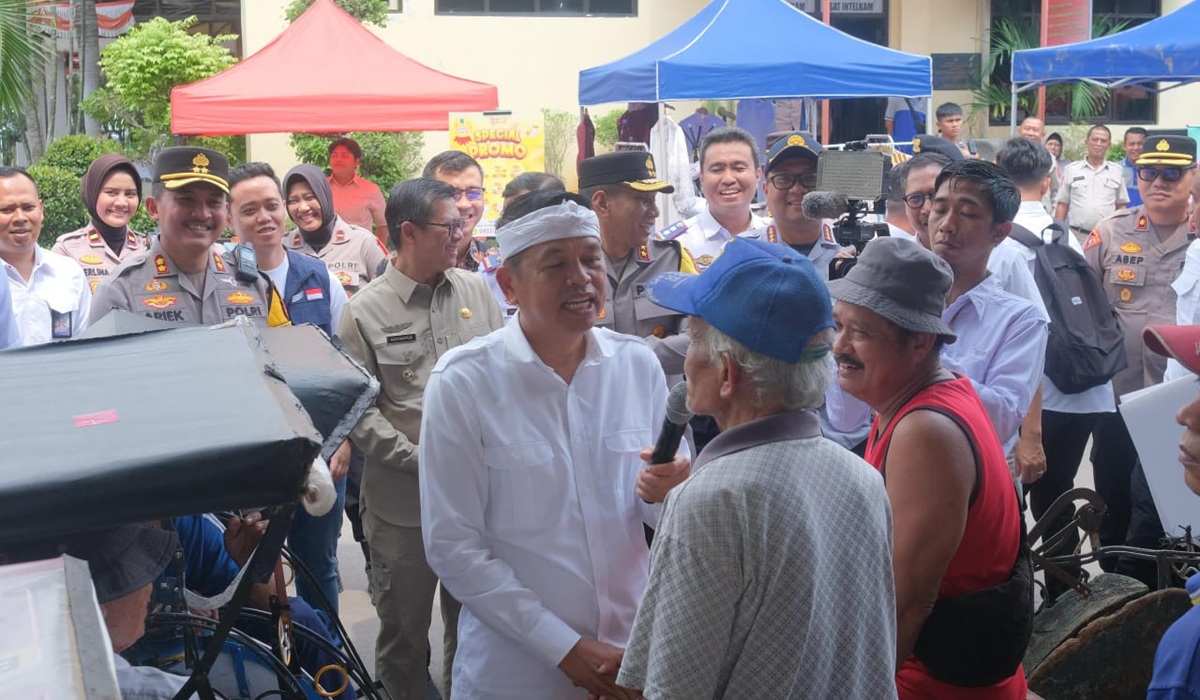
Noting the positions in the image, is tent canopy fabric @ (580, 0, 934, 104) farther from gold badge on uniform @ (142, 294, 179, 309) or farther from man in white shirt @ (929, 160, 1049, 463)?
man in white shirt @ (929, 160, 1049, 463)

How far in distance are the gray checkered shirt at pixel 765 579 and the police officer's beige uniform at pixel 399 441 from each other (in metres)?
2.19

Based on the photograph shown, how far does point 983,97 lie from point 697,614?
2030 cm

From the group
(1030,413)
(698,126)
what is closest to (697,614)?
(1030,413)

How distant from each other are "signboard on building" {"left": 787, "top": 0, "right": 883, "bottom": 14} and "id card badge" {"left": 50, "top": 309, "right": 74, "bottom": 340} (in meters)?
17.2

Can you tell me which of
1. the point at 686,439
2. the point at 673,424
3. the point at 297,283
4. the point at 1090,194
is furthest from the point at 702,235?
the point at 1090,194

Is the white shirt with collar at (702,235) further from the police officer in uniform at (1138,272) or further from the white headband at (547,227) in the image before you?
the white headband at (547,227)

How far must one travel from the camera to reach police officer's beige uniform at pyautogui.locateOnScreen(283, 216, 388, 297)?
681cm

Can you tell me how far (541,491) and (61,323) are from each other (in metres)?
3.78

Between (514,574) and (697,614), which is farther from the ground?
(697,614)

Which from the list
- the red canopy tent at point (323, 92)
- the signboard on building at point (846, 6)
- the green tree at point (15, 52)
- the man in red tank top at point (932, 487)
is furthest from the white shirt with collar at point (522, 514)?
the signboard on building at point (846, 6)

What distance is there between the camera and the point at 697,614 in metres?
2.03

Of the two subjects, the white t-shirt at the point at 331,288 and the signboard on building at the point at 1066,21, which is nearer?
the white t-shirt at the point at 331,288

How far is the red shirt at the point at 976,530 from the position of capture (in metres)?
2.55

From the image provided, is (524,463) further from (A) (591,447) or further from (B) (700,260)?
(B) (700,260)
